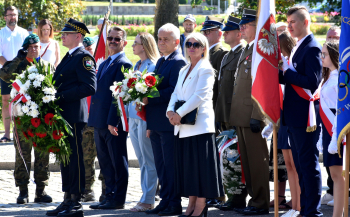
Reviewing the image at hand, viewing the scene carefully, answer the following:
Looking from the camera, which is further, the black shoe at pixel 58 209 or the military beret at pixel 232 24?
the military beret at pixel 232 24

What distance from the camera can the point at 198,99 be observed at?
5730 millimetres

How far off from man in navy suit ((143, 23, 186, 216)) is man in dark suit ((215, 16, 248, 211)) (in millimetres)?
679

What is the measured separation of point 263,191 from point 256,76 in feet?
5.09

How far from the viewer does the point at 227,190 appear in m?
6.51

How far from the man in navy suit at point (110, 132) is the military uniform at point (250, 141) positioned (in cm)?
150

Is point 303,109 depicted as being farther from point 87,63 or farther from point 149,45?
point 87,63

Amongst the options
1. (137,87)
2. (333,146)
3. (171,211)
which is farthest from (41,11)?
(333,146)

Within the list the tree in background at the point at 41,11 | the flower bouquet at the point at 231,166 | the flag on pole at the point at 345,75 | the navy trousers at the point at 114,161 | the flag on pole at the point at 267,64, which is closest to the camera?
the flag on pole at the point at 345,75

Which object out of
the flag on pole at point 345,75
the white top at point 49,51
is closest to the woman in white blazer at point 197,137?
the flag on pole at point 345,75

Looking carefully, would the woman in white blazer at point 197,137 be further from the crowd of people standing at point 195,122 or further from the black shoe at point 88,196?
the black shoe at point 88,196

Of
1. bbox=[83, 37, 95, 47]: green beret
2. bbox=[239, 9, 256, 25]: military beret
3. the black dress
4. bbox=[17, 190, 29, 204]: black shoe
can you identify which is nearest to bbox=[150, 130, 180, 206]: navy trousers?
the black dress

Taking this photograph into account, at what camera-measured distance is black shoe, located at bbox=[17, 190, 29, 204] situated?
690cm

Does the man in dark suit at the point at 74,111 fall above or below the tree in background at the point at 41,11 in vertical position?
below

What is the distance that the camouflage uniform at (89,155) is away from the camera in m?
7.32
